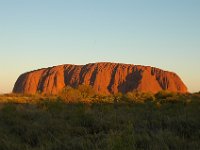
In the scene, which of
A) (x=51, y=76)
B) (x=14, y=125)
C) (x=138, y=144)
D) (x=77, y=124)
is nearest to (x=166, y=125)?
(x=77, y=124)

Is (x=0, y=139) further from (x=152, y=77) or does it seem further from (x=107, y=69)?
(x=107, y=69)

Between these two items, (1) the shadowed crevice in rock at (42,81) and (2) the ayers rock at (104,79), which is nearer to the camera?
(2) the ayers rock at (104,79)

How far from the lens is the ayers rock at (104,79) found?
294 ft

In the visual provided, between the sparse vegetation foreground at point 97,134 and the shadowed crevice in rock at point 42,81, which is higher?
the sparse vegetation foreground at point 97,134

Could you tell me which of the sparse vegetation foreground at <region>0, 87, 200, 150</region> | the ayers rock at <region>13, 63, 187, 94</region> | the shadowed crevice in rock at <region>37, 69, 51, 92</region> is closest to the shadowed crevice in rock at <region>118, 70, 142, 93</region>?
the ayers rock at <region>13, 63, 187, 94</region>

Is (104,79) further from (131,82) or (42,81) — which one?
(42,81)

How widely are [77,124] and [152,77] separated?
253 feet

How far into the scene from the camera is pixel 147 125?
13.6m

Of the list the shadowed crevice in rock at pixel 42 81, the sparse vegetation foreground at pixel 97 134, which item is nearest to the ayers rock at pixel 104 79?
the shadowed crevice in rock at pixel 42 81

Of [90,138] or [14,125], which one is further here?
[14,125]

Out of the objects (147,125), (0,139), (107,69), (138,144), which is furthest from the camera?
(107,69)

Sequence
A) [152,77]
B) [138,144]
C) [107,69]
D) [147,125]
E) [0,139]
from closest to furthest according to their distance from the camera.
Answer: [138,144] → [0,139] → [147,125] → [152,77] → [107,69]

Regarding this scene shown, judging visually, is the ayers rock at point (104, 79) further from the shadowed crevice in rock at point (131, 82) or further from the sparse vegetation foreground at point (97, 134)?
the sparse vegetation foreground at point (97, 134)

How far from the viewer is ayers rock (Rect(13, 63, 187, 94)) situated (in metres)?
89.6
